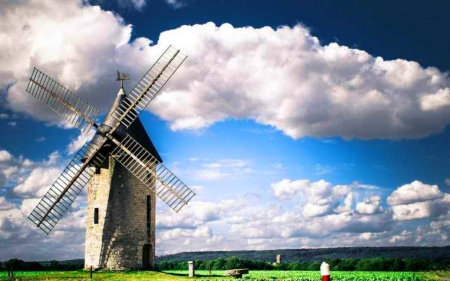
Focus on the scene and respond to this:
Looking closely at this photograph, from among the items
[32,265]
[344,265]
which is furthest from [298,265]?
[32,265]

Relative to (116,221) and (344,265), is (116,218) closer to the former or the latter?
(116,221)

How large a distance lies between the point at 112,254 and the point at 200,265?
30863 millimetres

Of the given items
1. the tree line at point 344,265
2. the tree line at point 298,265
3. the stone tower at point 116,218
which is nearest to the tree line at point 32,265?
the tree line at point 298,265

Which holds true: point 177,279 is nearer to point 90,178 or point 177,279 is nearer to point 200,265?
point 90,178

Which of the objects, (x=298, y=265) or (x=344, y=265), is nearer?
(x=344, y=265)

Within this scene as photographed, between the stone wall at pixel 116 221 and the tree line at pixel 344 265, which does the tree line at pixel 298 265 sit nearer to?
the tree line at pixel 344 265

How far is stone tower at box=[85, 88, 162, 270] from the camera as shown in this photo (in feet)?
99.8

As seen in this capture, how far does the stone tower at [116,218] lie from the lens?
30406 millimetres

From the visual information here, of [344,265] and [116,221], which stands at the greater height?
[116,221]

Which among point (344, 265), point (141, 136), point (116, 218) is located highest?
point (141, 136)

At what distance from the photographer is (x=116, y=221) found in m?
30.6

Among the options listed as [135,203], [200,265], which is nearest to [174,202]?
[135,203]

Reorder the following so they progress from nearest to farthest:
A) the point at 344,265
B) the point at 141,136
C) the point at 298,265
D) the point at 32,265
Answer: the point at 141,136
the point at 32,265
the point at 344,265
the point at 298,265

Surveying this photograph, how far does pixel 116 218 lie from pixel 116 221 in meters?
0.17
